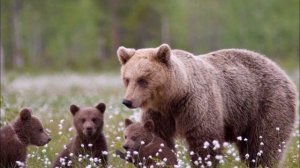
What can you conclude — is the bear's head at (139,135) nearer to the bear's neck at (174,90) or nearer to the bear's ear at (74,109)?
the bear's neck at (174,90)

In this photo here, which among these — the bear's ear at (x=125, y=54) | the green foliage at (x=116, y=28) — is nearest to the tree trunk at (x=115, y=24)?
the green foliage at (x=116, y=28)

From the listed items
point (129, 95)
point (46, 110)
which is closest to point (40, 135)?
point (129, 95)

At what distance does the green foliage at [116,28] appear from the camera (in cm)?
4534

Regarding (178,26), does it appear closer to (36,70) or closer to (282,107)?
(36,70)

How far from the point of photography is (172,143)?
7.69 metres

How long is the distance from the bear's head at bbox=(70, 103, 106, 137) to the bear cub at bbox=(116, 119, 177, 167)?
16.9 inches

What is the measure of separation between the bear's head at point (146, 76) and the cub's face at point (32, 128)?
1.08 meters

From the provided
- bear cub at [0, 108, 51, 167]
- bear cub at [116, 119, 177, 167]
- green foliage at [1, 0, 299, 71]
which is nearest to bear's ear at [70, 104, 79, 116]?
bear cub at [0, 108, 51, 167]

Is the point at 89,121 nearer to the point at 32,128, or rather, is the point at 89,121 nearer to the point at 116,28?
the point at 32,128

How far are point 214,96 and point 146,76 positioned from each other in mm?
1022

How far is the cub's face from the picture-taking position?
7.28 meters

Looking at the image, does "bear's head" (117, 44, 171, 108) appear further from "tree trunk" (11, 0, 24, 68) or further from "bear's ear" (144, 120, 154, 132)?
"tree trunk" (11, 0, 24, 68)

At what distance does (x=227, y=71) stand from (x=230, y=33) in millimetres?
43130

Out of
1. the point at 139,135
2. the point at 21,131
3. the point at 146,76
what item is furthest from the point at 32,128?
the point at 146,76
